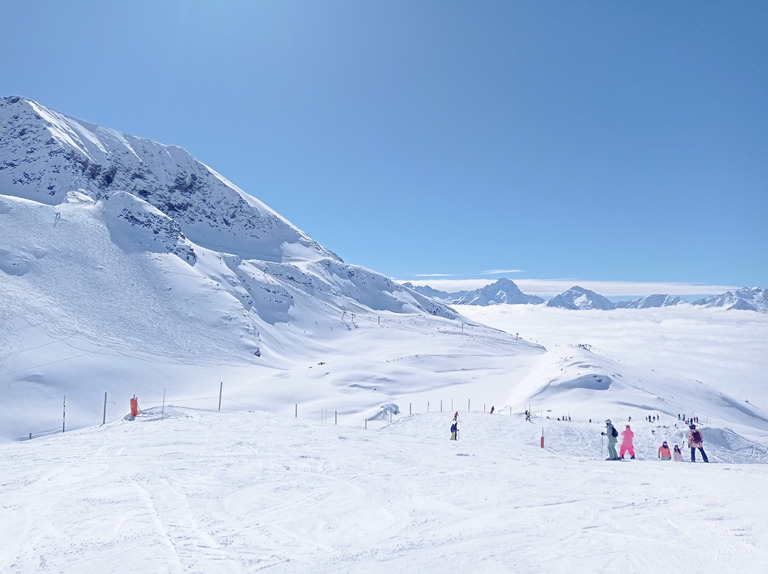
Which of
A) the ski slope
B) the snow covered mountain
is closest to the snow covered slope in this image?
the snow covered mountain

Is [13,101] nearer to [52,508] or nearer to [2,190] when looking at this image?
[2,190]

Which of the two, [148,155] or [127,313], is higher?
[148,155]

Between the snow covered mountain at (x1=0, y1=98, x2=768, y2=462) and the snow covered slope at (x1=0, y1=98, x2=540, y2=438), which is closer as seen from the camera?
the snow covered mountain at (x1=0, y1=98, x2=768, y2=462)

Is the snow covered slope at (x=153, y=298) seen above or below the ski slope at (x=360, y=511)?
above

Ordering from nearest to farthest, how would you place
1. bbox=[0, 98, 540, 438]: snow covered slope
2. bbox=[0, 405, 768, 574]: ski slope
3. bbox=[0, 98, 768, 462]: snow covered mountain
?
bbox=[0, 405, 768, 574]: ski slope < bbox=[0, 98, 768, 462]: snow covered mountain < bbox=[0, 98, 540, 438]: snow covered slope

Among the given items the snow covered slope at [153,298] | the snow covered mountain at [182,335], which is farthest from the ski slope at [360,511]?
the snow covered slope at [153,298]

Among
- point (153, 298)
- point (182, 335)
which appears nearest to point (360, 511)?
point (182, 335)

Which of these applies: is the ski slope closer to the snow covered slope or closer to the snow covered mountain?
the snow covered mountain

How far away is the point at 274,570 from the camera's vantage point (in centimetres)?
595

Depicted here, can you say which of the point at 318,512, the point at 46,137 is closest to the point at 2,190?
the point at 46,137

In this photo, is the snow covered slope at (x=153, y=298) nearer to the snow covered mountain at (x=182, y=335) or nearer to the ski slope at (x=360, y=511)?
the snow covered mountain at (x=182, y=335)

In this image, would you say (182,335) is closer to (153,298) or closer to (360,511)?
(153,298)

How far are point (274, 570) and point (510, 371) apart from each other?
2747 inches

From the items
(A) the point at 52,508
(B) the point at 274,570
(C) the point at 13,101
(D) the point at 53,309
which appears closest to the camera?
(B) the point at 274,570
